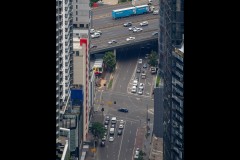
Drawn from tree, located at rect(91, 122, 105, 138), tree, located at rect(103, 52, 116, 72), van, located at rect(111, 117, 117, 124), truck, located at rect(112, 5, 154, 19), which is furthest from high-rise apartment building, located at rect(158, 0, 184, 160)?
truck, located at rect(112, 5, 154, 19)

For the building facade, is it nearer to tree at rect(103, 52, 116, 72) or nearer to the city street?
the city street

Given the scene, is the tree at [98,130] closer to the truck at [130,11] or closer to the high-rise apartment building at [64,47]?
the high-rise apartment building at [64,47]

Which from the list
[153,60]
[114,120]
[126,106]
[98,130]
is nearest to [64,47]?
[98,130]

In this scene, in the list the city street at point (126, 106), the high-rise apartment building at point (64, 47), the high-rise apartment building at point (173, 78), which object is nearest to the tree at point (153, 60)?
the city street at point (126, 106)

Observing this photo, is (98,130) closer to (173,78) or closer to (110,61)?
(110,61)
